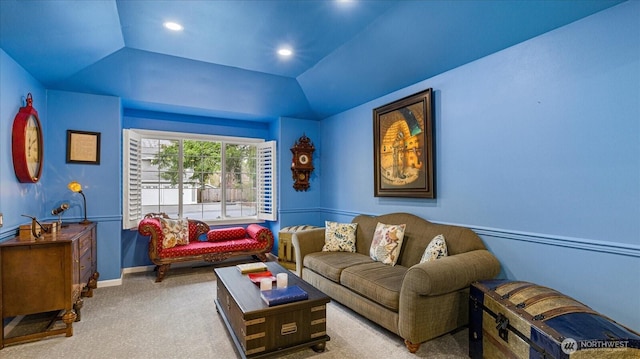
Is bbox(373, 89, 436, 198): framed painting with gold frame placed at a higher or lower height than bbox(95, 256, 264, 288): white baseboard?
higher

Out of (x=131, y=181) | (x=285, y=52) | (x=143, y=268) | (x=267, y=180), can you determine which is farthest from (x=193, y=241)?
(x=285, y=52)

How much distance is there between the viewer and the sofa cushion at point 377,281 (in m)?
2.51

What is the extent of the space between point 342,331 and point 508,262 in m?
1.58

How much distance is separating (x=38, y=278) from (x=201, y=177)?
111 inches

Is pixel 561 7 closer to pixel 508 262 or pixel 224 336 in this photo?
pixel 508 262

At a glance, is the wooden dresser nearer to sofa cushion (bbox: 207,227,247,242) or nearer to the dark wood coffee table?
the dark wood coffee table

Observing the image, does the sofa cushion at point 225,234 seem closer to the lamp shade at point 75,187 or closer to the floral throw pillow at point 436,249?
the lamp shade at point 75,187

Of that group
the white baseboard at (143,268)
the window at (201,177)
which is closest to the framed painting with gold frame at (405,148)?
the window at (201,177)

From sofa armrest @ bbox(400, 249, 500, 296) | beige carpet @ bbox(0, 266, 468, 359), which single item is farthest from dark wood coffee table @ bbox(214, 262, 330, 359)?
sofa armrest @ bbox(400, 249, 500, 296)

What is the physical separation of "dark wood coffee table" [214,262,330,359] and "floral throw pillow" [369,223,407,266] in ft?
3.55

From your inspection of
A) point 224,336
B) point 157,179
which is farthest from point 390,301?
point 157,179

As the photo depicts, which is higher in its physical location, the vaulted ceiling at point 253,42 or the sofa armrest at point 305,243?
the vaulted ceiling at point 253,42

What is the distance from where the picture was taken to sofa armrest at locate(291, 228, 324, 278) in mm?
3910

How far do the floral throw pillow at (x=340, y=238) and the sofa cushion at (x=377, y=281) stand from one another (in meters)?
0.67
